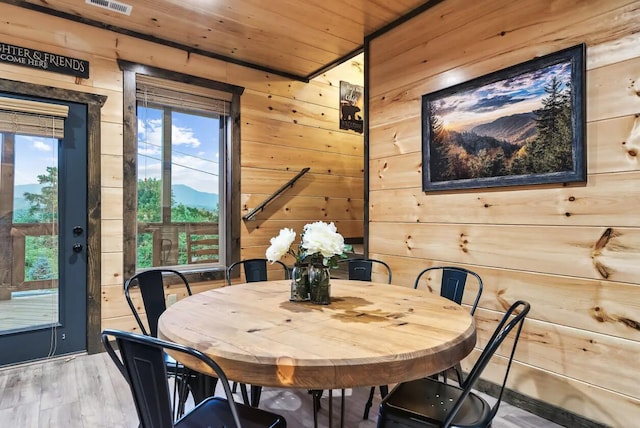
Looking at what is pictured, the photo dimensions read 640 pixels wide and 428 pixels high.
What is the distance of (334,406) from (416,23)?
9.13 ft

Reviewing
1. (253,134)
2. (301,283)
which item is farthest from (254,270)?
(253,134)

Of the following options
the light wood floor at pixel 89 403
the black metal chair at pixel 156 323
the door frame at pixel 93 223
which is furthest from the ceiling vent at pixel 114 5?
the light wood floor at pixel 89 403

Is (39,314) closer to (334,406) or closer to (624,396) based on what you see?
(334,406)

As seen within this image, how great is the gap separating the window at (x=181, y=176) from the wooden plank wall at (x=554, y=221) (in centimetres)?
180

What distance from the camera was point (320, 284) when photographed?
1.66 metres

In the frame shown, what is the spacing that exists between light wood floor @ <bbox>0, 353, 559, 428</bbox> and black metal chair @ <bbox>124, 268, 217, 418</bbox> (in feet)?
1.44

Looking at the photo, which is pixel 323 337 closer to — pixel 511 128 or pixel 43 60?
pixel 511 128

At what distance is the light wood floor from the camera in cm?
207

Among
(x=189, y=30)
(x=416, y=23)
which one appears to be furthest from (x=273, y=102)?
(x=416, y=23)

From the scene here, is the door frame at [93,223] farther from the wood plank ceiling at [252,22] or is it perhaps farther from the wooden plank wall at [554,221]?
the wooden plank wall at [554,221]

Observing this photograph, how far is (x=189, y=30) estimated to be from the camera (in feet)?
10.4

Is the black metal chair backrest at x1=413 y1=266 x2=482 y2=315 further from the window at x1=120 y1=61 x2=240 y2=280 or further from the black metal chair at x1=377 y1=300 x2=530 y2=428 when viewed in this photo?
the window at x1=120 y1=61 x2=240 y2=280

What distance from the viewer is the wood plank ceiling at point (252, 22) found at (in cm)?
280

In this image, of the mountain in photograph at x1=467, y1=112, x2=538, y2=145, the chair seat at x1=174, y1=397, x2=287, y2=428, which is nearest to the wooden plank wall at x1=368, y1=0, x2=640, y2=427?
the mountain in photograph at x1=467, y1=112, x2=538, y2=145
